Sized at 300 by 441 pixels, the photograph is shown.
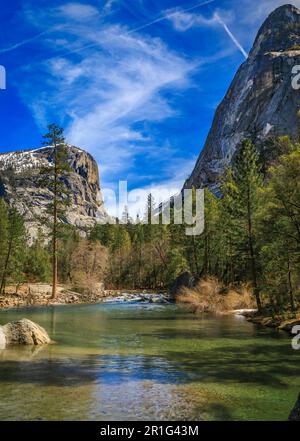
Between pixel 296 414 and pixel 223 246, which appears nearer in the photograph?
pixel 296 414

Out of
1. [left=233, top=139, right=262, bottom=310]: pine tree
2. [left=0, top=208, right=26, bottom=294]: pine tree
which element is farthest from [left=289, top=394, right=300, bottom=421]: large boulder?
[left=0, top=208, right=26, bottom=294]: pine tree

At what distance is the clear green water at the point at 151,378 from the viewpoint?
8.53 metres

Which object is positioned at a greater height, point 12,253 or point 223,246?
point 223,246

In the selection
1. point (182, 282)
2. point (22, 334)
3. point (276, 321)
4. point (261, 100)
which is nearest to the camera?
point (22, 334)

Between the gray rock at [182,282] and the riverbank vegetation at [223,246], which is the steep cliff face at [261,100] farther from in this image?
the gray rock at [182,282]

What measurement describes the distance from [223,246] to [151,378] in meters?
40.8

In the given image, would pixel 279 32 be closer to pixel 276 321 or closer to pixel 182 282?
pixel 182 282

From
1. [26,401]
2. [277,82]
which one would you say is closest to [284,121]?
[277,82]

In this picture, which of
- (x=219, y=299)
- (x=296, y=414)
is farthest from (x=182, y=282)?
(x=296, y=414)

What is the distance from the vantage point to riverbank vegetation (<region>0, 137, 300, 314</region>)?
22922 mm

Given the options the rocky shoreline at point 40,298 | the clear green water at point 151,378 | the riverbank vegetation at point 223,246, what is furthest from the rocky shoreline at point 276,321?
the rocky shoreline at point 40,298

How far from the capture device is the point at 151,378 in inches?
452
